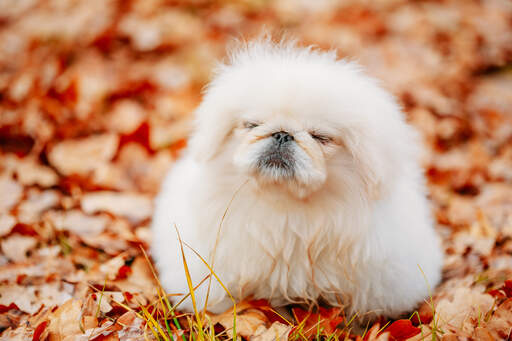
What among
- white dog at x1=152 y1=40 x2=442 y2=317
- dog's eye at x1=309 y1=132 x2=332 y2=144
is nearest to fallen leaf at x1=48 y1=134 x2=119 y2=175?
white dog at x1=152 y1=40 x2=442 y2=317

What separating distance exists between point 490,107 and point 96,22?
13.7ft

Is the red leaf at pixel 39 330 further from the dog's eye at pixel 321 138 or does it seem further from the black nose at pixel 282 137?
the dog's eye at pixel 321 138

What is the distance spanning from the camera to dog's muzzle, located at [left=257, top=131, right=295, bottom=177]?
5.31 feet

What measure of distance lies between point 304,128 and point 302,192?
25cm

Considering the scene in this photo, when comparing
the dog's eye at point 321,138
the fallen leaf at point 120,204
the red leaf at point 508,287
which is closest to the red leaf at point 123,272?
the fallen leaf at point 120,204

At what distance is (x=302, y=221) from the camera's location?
1740 mm

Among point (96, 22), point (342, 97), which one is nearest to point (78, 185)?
point (342, 97)

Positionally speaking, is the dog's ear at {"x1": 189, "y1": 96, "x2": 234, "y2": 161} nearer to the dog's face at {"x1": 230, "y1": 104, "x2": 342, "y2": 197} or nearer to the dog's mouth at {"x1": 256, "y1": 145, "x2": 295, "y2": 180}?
the dog's face at {"x1": 230, "y1": 104, "x2": 342, "y2": 197}

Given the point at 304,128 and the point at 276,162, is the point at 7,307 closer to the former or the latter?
the point at 276,162

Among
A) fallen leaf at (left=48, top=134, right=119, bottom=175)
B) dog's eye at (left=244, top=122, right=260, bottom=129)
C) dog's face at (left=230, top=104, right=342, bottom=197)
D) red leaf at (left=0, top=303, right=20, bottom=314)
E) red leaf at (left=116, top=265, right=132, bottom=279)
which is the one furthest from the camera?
fallen leaf at (left=48, top=134, right=119, bottom=175)

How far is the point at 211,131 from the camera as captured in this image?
1.79 meters

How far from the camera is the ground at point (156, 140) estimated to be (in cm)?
176

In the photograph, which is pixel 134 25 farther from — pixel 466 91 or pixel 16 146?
pixel 466 91

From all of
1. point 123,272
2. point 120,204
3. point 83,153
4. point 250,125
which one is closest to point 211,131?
point 250,125
